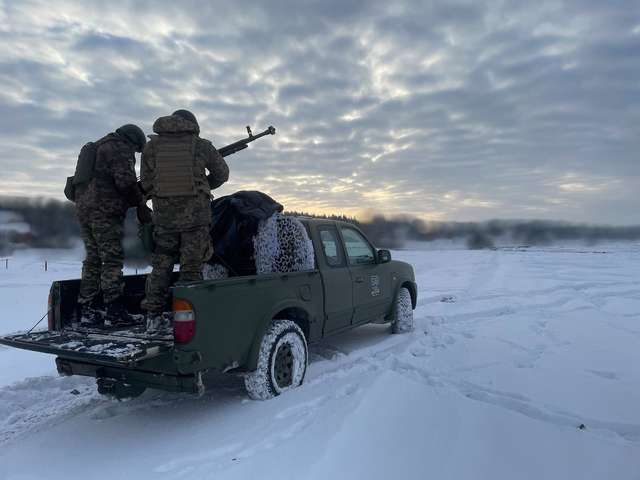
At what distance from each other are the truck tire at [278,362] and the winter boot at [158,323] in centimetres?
85

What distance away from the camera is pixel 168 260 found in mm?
4188

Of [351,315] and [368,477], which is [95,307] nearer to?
[351,315]

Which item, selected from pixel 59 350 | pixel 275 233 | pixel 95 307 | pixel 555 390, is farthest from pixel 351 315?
pixel 59 350

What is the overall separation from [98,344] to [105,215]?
156 cm

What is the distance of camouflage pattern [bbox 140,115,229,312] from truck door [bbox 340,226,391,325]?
2.02 m

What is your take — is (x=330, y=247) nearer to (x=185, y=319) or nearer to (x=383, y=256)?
(x=383, y=256)

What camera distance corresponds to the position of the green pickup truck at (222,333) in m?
3.35

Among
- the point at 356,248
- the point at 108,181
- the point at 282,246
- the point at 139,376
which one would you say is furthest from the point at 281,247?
the point at 139,376

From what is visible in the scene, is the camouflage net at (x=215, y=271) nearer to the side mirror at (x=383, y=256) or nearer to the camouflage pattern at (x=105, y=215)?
the camouflage pattern at (x=105, y=215)

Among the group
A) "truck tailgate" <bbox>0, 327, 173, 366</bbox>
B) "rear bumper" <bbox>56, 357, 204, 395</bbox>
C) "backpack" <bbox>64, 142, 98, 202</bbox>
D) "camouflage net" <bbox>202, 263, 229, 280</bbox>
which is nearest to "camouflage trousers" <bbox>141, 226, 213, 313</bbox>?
"truck tailgate" <bbox>0, 327, 173, 366</bbox>

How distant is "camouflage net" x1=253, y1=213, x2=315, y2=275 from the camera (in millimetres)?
4887

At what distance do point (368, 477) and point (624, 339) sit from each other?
194 inches

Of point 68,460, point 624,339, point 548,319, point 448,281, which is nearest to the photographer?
point 68,460

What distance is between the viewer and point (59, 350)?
11.3 ft
